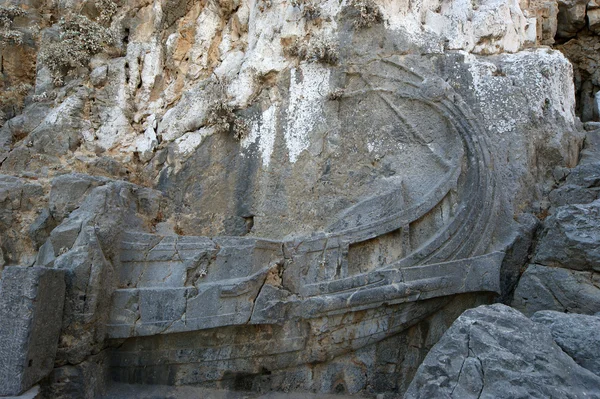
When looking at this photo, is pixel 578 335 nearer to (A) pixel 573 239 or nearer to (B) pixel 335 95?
(A) pixel 573 239

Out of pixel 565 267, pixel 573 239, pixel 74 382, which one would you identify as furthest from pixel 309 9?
pixel 74 382

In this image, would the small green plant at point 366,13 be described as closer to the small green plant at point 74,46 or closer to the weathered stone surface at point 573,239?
the weathered stone surface at point 573,239

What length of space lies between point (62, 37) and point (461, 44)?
5.61 metres

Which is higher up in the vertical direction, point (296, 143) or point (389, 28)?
point (389, 28)

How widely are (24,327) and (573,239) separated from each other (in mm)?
5260

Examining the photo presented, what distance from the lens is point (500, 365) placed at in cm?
346

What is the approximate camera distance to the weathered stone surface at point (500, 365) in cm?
332

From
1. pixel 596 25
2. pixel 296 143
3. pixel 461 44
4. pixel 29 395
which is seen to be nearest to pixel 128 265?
pixel 29 395

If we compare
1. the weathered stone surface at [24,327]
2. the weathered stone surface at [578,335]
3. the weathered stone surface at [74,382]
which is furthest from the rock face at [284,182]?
the weathered stone surface at [578,335]

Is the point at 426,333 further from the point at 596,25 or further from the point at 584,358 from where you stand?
the point at 596,25

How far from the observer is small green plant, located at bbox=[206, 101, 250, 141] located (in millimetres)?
6309

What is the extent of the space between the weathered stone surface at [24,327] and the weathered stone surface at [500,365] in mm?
3179

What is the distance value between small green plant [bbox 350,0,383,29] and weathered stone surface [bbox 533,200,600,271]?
3230mm

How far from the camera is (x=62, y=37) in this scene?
7254 mm
